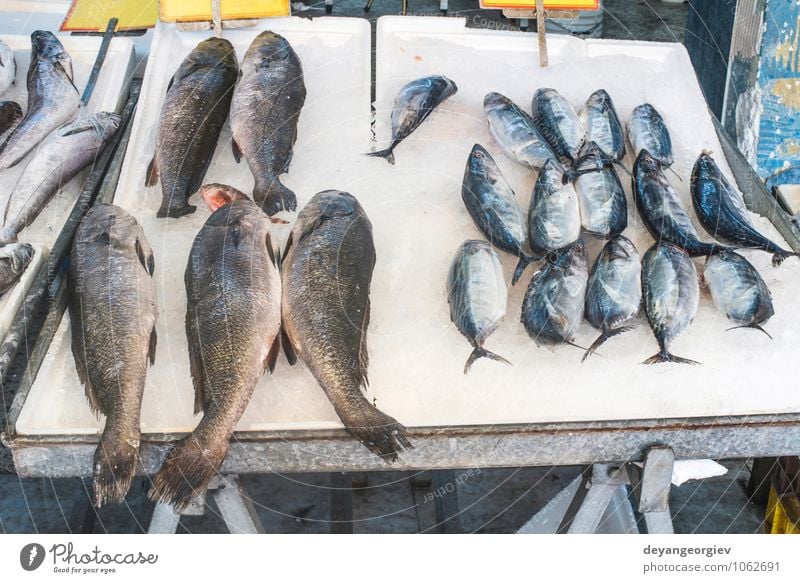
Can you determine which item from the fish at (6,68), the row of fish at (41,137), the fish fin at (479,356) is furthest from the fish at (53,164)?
the fish fin at (479,356)

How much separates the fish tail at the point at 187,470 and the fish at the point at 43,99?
1.45 m

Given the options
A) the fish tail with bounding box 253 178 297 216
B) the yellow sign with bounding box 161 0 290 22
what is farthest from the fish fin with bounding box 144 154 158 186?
the yellow sign with bounding box 161 0 290 22

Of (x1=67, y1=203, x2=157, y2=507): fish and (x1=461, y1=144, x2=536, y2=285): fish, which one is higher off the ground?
(x1=461, y1=144, x2=536, y2=285): fish

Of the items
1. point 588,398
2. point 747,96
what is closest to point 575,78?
point 747,96

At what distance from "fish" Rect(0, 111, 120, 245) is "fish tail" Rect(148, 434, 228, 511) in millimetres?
1079

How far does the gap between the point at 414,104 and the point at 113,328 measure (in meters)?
1.28

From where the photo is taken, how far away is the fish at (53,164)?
8.40 ft

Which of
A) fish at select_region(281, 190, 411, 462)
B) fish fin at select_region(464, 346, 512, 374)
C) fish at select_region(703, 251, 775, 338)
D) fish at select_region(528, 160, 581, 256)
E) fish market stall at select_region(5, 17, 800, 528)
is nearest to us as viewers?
fish at select_region(281, 190, 411, 462)

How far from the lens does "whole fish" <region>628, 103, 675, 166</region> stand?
2740mm

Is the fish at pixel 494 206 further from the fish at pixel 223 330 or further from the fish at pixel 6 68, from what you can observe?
the fish at pixel 6 68

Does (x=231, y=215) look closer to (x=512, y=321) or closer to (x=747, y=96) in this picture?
(x=512, y=321)

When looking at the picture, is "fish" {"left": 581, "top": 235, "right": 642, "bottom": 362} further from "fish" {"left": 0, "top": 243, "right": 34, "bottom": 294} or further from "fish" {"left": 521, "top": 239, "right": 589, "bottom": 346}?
"fish" {"left": 0, "top": 243, "right": 34, "bottom": 294}
